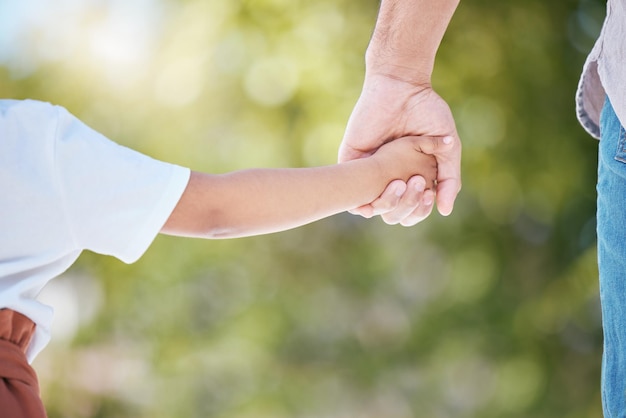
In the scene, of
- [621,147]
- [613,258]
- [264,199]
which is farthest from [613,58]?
[264,199]

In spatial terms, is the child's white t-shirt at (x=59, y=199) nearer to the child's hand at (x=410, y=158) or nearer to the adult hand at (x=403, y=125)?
the child's hand at (x=410, y=158)

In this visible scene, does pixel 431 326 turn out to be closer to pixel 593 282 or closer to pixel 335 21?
pixel 593 282

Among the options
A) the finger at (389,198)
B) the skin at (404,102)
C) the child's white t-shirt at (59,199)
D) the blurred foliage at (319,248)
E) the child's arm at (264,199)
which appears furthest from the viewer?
the blurred foliage at (319,248)

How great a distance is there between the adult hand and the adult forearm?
2 cm

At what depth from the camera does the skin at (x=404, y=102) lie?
1.51 m

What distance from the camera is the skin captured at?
1.51m

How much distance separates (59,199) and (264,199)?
286mm

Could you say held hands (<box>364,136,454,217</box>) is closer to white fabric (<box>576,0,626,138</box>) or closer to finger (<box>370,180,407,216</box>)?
finger (<box>370,180,407,216</box>)

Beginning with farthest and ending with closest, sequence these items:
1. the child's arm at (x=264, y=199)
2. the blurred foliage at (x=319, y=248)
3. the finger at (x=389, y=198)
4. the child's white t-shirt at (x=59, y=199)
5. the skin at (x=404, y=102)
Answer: the blurred foliage at (x=319, y=248), the skin at (x=404, y=102), the finger at (x=389, y=198), the child's arm at (x=264, y=199), the child's white t-shirt at (x=59, y=199)

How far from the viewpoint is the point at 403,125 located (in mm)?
1574

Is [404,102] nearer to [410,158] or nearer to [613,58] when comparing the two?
[410,158]

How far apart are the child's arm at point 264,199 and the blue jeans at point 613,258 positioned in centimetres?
37

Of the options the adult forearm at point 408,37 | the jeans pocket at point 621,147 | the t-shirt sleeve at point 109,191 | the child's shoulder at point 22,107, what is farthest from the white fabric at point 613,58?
the child's shoulder at point 22,107

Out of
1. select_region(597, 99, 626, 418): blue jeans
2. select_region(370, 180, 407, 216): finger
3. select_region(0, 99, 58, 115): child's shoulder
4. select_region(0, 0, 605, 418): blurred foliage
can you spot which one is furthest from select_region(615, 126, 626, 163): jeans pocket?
select_region(0, 0, 605, 418): blurred foliage
